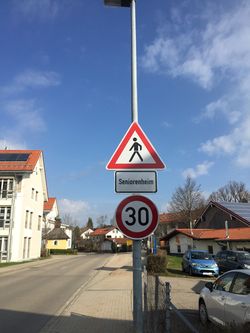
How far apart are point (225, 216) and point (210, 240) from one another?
15.7 feet

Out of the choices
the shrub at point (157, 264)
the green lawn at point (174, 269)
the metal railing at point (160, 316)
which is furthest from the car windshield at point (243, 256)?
the metal railing at point (160, 316)

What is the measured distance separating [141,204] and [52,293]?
12344mm

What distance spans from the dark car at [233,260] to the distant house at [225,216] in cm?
1544

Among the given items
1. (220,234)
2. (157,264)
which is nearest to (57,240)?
(220,234)

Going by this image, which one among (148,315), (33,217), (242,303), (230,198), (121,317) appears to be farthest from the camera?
(230,198)

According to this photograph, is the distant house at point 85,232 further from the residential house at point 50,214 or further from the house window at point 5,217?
the house window at point 5,217

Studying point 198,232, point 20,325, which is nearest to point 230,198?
point 198,232

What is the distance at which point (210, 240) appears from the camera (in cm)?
4397

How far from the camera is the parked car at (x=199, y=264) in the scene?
24516 millimetres

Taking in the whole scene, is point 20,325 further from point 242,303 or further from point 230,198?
point 230,198

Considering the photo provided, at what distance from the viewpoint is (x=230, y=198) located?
84562 millimetres

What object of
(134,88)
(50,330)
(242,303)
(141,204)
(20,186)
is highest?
(20,186)

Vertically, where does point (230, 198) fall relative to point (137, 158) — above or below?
above

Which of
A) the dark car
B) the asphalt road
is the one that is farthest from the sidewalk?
the dark car
